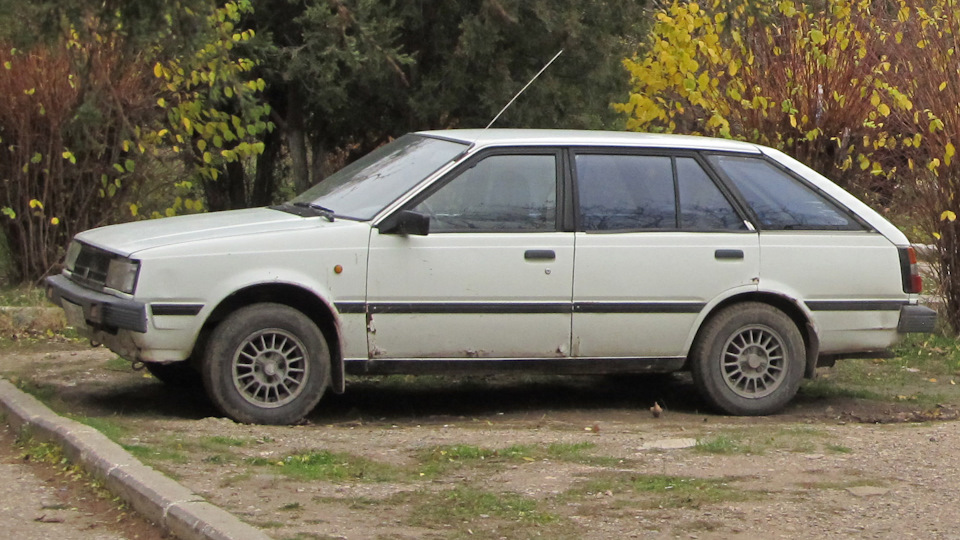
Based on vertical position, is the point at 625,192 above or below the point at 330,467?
above

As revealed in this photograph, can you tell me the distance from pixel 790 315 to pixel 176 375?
11.6ft

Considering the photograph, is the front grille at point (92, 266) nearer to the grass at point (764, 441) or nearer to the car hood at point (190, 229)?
the car hood at point (190, 229)

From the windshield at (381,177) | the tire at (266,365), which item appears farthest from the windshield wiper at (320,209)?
the tire at (266,365)

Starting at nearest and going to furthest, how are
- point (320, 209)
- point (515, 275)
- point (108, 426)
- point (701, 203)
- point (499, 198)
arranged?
point (108, 426) < point (515, 275) < point (499, 198) < point (320, 209) < point (701, 203)

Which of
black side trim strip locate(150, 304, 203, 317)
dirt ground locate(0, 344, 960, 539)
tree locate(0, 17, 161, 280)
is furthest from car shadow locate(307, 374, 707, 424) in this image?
tree locate(0, 17, 161, 280)

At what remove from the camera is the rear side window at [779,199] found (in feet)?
26.1

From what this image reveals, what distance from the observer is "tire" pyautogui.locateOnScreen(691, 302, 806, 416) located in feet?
25.6

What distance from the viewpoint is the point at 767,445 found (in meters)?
6.77

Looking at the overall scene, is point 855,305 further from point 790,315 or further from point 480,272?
point 480,272

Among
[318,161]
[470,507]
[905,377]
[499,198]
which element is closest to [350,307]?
[499,198]

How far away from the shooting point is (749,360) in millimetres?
7926

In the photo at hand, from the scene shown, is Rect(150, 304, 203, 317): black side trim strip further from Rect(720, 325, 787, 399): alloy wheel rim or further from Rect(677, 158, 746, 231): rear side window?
Rect(720, 325, 787, 399): alloy wheel rim

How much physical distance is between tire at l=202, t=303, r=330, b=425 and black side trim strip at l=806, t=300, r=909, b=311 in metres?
2.76

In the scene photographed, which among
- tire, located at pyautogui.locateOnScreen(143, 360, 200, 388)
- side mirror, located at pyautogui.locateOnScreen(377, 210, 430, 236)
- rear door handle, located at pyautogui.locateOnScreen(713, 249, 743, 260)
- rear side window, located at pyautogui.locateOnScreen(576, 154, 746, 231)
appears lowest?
tire, located at pyautogui.locateOnScreen(143, 360, 200, 388)
